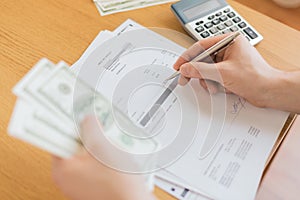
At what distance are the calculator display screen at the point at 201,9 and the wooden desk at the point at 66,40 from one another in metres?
0.03

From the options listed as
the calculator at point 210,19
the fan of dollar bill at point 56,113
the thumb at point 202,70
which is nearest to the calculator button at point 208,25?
the calculator at point 210,19

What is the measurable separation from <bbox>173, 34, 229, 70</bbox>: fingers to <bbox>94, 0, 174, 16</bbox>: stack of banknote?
16 cm

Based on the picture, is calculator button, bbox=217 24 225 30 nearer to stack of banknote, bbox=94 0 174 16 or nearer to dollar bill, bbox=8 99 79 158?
stack of banknote, bbox=94 0 174 16

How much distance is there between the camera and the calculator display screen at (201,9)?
0.70m

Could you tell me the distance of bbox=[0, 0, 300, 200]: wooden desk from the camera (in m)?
0.60

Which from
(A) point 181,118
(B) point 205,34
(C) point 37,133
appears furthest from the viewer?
(B) point 205,34

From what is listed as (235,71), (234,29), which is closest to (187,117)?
(235,71)

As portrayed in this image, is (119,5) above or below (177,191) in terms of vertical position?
above

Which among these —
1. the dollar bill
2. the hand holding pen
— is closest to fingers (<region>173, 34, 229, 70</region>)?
the hand holding pen

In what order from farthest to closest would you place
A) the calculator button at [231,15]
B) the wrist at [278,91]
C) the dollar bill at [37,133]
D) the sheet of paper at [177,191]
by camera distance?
the calculator button at [231,15], the wrist at [278,91], the sheet of paper at [177,191], the dollar bill at [37,133]

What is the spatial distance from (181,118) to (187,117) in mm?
10

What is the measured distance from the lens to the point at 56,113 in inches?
18.0

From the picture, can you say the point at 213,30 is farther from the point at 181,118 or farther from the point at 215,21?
the point at 181,118

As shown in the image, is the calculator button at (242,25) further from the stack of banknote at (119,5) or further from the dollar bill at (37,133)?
the dollar bill at (37,133)
